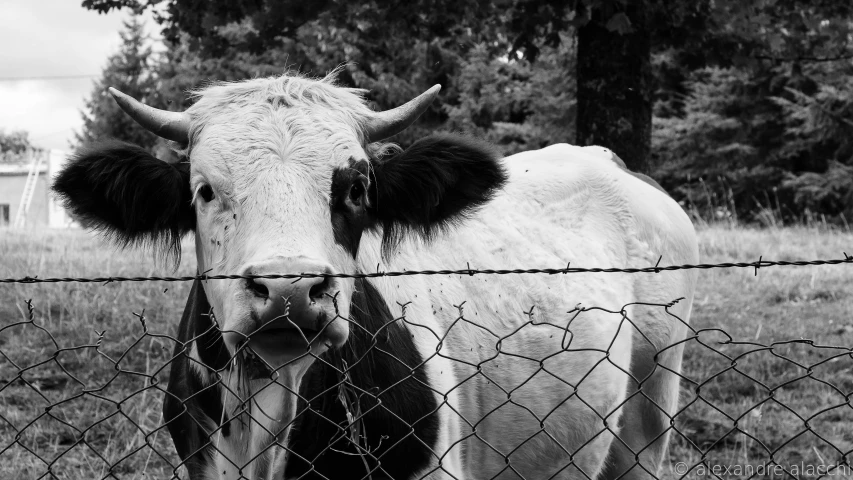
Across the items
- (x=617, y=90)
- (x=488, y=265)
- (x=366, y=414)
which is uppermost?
(x=617, y=90)

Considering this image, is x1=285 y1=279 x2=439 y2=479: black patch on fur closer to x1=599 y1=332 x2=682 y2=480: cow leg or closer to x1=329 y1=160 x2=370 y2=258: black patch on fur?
x1=329 y1=160 x2=370 y2=258: black patch on fur

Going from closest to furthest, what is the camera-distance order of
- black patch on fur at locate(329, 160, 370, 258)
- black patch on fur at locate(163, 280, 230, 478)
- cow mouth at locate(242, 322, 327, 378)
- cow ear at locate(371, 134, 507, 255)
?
cow mouth at locate(242, 322, 327, 378), black patch on fur at locate(329, 160, 370, 258), black patch on fur at locate(163, 280, 230, 478), cow ear at locate(371, 134, 507, 255)

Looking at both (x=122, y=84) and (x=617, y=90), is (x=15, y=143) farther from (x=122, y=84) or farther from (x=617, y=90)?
(x=617, y=90)

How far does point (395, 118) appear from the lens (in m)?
3.39

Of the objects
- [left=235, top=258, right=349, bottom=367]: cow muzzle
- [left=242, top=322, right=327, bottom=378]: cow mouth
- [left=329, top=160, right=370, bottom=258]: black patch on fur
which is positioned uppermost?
[left=329, top=160, right=370, bottom=258]: black patch on fur

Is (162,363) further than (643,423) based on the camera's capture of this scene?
Yes

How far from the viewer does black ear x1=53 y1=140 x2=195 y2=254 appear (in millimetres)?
3062

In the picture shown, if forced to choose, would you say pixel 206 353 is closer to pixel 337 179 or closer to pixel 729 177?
pixel 337 179

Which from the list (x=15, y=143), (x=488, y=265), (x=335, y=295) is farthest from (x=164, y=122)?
(x=15, y=143)

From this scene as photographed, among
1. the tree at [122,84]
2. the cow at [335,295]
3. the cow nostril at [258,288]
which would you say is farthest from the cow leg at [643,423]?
the tree at [122,84]

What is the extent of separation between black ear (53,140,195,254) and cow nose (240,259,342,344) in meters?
0.87

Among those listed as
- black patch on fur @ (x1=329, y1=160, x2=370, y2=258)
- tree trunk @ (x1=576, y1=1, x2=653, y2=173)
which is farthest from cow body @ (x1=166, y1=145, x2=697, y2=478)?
tree trunk @ (x1=576, y1=1, x2=653, y2=173)

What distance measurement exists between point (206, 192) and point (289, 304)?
808mm

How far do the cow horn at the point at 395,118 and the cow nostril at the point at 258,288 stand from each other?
1.14 metres
